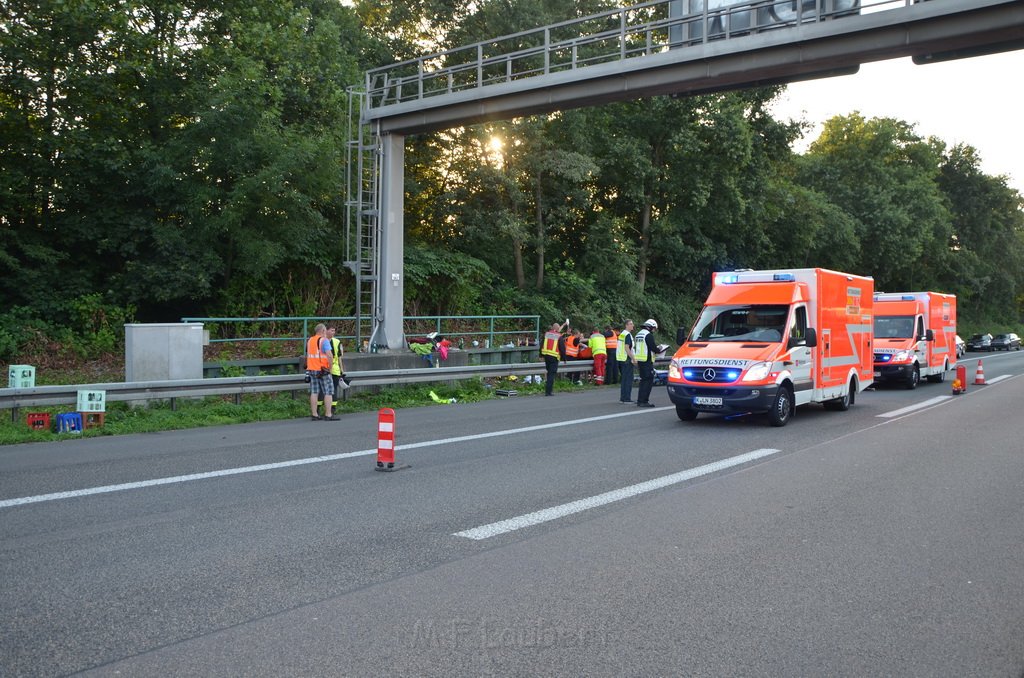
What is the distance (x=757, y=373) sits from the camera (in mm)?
13516

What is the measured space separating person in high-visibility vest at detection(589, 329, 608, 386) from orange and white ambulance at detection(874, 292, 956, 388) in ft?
23.9

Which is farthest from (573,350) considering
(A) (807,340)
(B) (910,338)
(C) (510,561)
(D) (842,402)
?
(C) (510,561)

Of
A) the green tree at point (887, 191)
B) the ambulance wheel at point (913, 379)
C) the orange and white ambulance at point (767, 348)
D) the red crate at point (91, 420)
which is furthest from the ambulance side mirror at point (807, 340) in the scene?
the green tree at point (887, 191)

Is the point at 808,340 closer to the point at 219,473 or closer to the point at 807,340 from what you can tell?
the point at 807,340

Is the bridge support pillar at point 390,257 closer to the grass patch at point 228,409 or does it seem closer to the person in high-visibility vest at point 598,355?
the grass patch at point 228,409

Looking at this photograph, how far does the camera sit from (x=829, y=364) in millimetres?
15688

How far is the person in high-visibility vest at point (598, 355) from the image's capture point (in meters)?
23.8

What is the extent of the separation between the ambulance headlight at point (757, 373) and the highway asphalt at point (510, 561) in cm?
212

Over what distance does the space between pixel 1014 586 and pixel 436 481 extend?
207 inches

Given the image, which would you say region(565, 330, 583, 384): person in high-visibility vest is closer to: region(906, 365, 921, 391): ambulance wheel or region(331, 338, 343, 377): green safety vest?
region(906, 365, 921, 391): ambulance wheel

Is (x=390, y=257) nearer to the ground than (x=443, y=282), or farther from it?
farther from it

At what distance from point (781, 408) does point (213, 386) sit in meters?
9.69

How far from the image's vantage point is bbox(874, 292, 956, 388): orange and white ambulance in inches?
906

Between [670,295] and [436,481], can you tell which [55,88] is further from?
[670,295]
